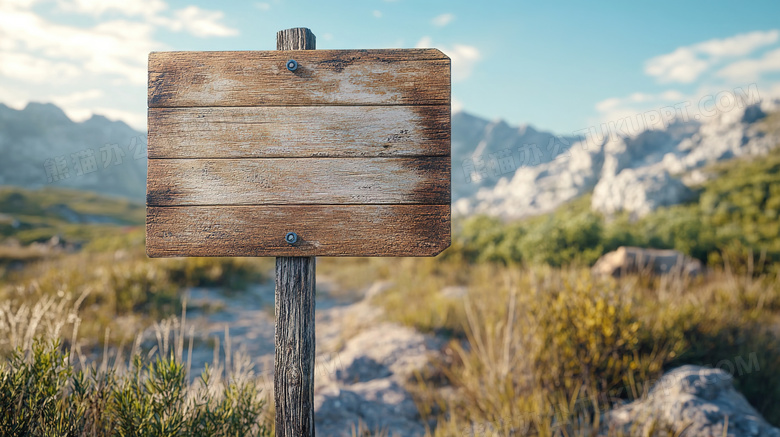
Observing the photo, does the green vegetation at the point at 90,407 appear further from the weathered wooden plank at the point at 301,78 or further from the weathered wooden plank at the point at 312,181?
the weathered wooden plank at the point at 301,78

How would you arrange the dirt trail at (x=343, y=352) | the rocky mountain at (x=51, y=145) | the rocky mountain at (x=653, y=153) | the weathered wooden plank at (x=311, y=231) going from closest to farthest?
the weathered wooden plank at (x=311, y=231) → the dirt trail at (x=343, y=352) → the rocky mountain at (x=653, y=153) → the rocky mountain at (x=51, y=145)

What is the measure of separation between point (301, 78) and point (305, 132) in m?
0.25

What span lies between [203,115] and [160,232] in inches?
21.9

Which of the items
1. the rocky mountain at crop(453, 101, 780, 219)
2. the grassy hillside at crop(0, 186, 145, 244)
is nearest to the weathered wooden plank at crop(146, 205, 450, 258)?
the rocky mountain at crop(453, 101, 780, 219)

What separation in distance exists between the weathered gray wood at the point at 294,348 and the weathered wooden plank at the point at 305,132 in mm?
531

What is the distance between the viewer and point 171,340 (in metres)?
5.05

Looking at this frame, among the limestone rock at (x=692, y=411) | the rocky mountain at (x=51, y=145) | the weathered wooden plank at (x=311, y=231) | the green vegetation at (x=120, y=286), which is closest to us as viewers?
the weathered wooden plank at (x=311, y=231)

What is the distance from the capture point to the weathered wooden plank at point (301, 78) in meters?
1.83

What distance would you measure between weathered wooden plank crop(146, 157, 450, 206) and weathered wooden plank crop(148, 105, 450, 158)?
41 millimetres

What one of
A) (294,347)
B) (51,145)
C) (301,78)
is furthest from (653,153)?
(51,145)

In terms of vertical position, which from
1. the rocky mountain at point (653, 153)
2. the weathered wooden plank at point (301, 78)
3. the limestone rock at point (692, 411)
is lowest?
the limestone rock at point (692, 411)

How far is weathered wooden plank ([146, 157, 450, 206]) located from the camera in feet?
5.96

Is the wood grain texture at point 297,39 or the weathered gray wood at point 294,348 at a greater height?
the wood grain texture at point 297,39

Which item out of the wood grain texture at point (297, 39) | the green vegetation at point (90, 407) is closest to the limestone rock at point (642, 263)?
the wood grain texture at point (297, 39)
